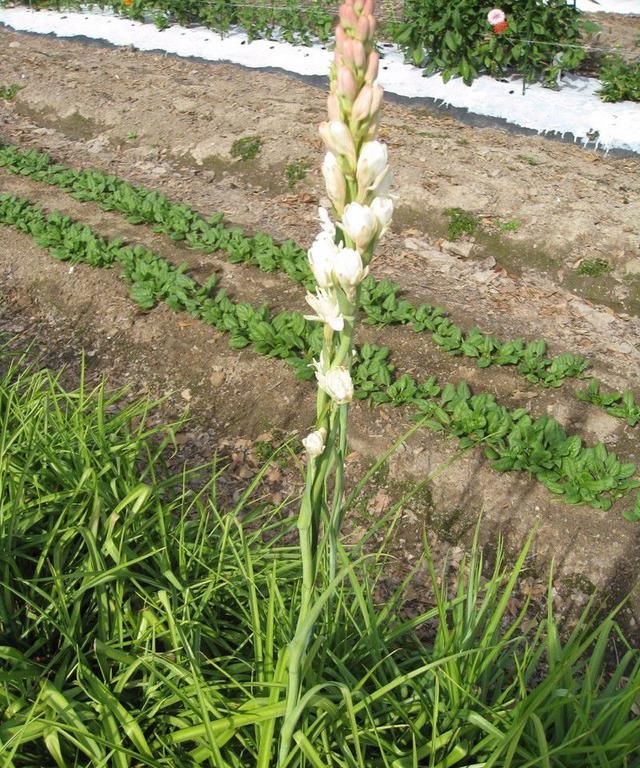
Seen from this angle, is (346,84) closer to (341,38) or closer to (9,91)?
(341,38)

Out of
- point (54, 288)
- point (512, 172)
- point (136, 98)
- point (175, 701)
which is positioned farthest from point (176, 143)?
point (175, 701)

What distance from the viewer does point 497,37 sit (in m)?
7.29

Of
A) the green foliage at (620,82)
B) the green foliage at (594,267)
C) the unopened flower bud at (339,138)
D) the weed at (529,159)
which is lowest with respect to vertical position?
the green foliage at (594,267)

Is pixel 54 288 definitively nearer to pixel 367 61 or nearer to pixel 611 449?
pixel 611 449

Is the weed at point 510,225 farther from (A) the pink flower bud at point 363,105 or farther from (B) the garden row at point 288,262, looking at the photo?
(A) the pink flower bud at point 363,105

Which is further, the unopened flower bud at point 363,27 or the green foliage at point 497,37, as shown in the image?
the green foliage at point 497,37

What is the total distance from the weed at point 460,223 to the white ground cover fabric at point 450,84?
1.86 m

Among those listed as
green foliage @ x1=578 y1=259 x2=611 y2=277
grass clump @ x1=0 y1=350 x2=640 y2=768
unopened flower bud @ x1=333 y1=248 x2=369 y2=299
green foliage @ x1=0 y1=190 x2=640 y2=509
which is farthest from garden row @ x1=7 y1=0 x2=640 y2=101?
unopened flower bud @ x1=333 y1=248 x2=369 y2=299

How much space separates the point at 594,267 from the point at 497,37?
11.6ft

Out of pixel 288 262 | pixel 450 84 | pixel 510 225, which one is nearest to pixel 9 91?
pixel 450 84

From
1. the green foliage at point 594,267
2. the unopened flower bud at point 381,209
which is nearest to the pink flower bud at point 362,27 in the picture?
the unopened flower bud at point 381,209

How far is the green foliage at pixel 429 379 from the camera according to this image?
342 centimetres

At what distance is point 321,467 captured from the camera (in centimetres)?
133

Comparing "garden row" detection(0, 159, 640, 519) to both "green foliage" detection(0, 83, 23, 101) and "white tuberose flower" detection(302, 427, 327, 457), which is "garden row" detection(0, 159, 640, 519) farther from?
"green foliage" detection(0, 83, 23, 101)
